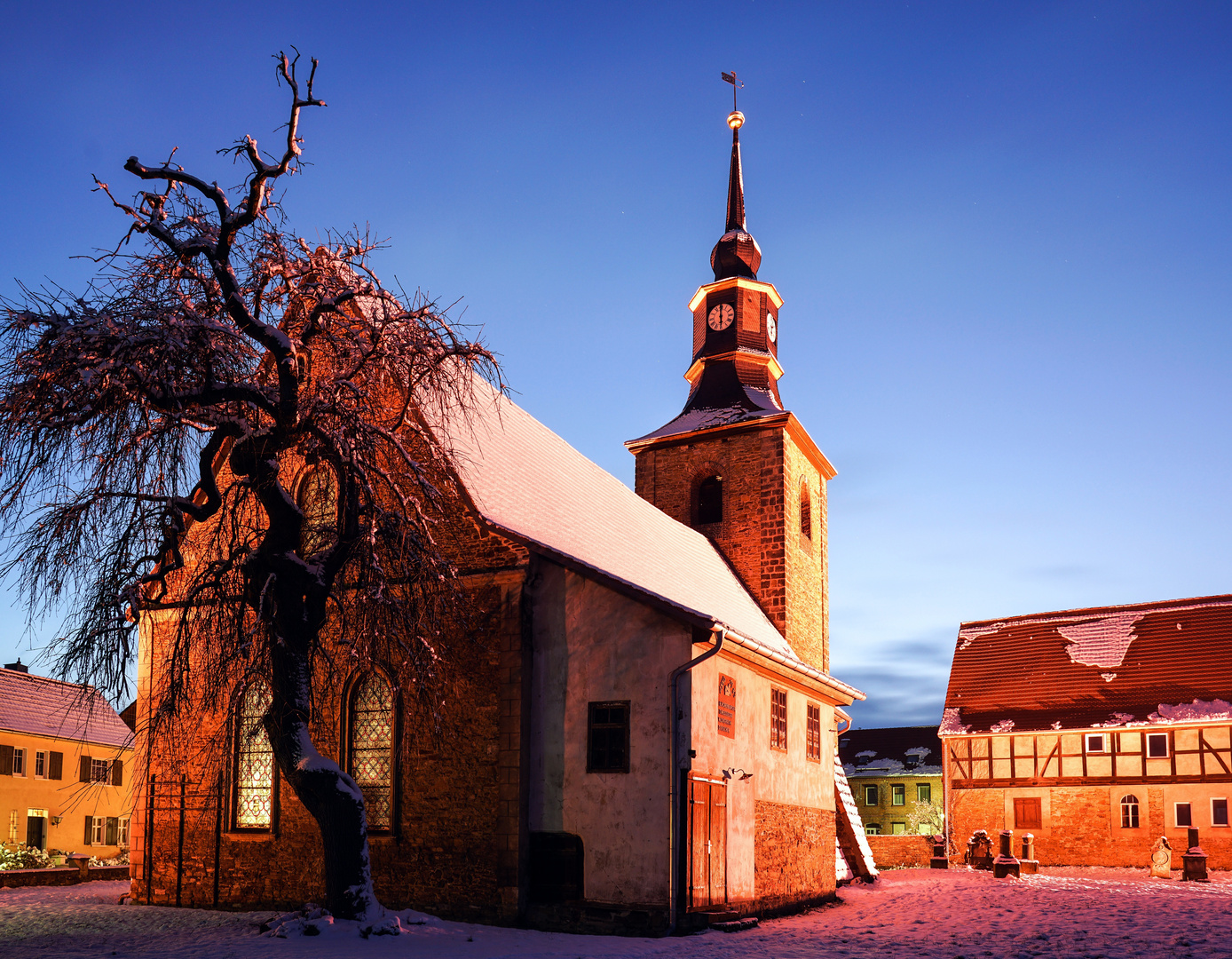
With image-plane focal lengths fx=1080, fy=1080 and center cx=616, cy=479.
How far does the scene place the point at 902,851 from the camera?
101ft

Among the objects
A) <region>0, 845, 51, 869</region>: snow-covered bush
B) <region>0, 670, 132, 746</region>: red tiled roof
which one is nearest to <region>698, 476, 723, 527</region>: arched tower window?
<region>0, 845, 51, 869</region>: snow-covered bush

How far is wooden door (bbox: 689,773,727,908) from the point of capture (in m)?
13.9

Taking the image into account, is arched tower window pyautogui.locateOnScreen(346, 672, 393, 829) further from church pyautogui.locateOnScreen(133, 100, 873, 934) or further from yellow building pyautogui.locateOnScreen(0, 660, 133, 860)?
yellow building pyautogui.locateOnScreen(0, 660, 133, 860)

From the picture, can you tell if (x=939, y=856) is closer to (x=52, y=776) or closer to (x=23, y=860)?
(x=23, y=860)

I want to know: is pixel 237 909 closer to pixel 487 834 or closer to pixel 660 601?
pixel 487 834

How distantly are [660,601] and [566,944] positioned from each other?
423 centimetres

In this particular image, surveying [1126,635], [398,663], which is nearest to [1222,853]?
[1126,635]

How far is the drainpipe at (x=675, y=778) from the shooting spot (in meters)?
13.4

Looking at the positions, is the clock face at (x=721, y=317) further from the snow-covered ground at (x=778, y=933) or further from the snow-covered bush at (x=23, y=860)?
the snow-covered bush at (x=23, y=860)

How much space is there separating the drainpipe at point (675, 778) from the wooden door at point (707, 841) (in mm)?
330

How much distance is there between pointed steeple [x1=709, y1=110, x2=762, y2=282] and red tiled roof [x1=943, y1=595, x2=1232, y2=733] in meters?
15.6

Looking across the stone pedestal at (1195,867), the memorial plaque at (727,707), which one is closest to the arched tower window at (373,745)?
the memorial plaque at (727,707)

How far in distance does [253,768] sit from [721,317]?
17821 millimetres

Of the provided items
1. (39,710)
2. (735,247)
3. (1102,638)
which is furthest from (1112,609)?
(39,710)
